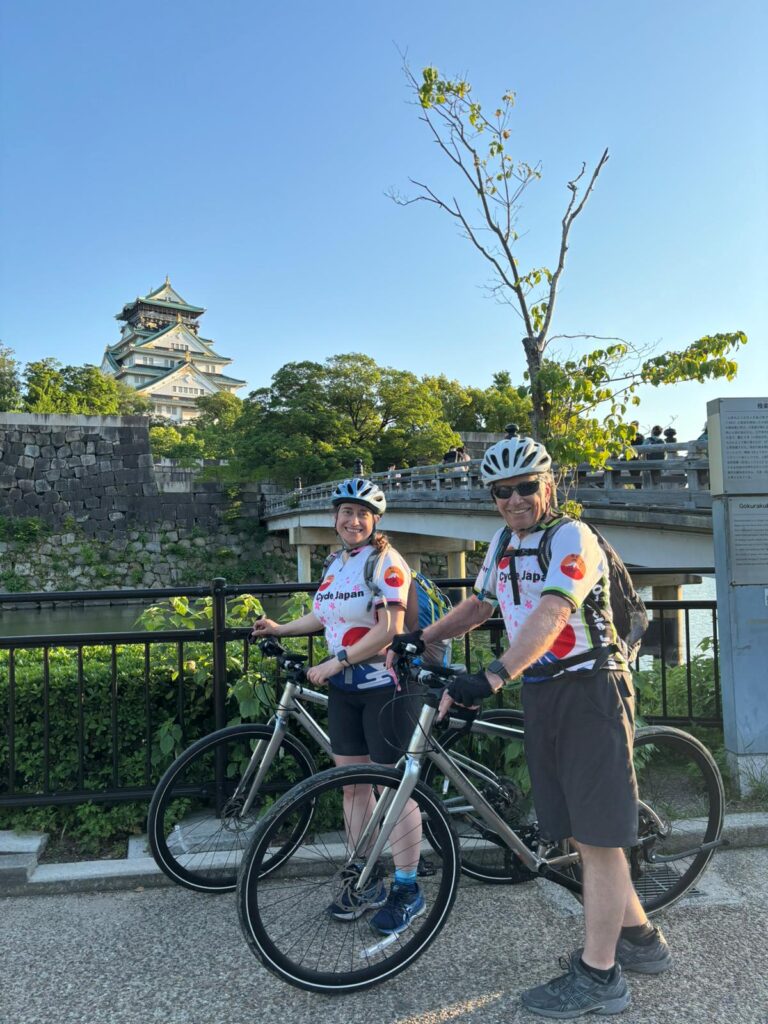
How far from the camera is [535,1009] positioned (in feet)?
7.61

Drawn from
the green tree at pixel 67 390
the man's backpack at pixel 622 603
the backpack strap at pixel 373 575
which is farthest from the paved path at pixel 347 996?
the green tree at pixel 67 390

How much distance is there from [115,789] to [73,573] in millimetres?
38753

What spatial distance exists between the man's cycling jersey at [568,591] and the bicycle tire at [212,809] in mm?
1227

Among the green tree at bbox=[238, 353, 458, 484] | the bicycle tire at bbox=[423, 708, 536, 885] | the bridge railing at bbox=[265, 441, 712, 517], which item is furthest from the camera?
the green tree at bbox=[238, 353, 458, 484]

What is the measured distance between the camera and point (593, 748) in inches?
91.4

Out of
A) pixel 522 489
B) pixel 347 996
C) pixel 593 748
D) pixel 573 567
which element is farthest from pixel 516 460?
pixel 347 996

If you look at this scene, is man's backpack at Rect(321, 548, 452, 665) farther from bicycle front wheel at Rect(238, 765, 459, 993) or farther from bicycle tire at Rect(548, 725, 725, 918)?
bicycle tire at Rect(548, 725, 725, 918)

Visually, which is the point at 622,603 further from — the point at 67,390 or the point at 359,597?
the point at 67,390

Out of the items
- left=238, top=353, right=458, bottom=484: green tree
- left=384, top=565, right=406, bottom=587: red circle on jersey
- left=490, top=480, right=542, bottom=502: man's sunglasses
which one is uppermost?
left=238, top=353, right=458, bottom=484: green tree

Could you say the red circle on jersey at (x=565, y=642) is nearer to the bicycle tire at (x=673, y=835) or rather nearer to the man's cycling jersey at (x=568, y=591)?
the man's cycling jersey at (x=568, y=591)

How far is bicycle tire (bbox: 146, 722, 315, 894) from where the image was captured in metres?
3.17

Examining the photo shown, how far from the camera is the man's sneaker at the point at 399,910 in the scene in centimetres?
260

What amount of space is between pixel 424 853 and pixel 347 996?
643 mm

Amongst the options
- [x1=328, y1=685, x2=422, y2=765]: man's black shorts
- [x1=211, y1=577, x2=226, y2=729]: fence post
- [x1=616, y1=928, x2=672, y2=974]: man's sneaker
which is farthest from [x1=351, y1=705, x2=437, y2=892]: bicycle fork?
[x1=211, y1=577, x2=226, y2=729]: fence post
